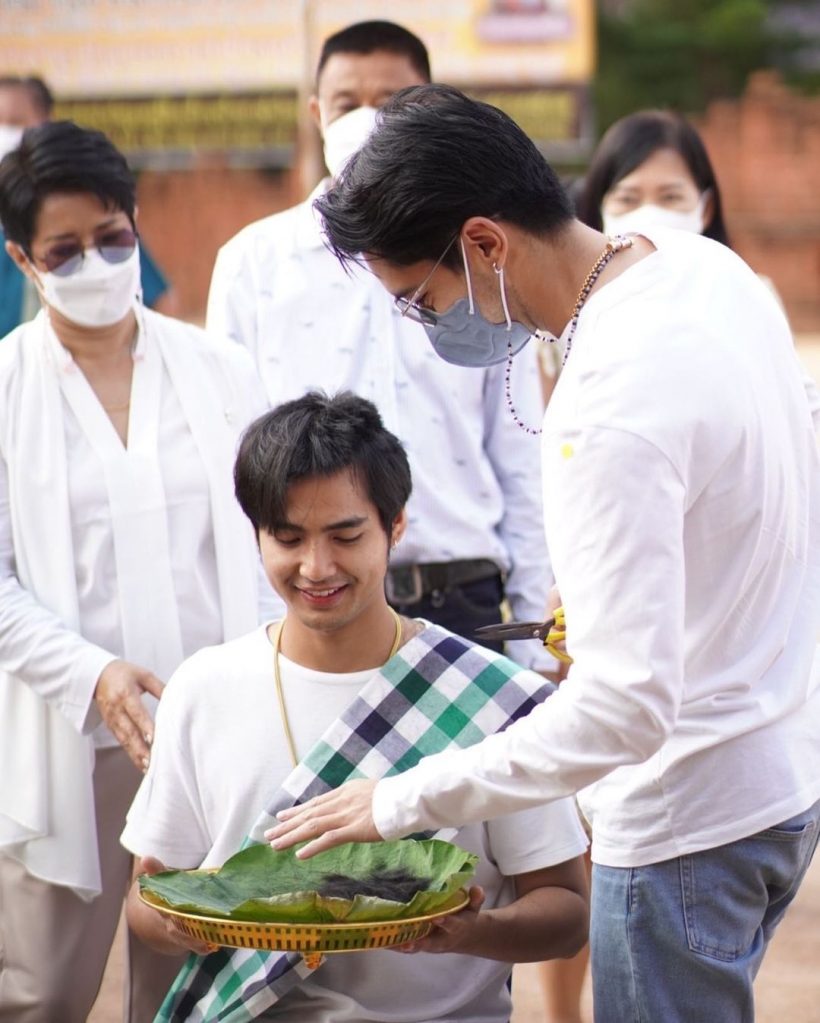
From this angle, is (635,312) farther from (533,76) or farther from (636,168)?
(533,76)

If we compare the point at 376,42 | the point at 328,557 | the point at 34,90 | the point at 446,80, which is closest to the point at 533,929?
the point at 328,557

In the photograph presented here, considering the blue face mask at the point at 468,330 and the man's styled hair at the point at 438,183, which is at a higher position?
the man's styled hair at the point at 438,183

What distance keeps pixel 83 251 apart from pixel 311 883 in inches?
57.3

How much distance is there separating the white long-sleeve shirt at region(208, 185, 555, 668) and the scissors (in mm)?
1160

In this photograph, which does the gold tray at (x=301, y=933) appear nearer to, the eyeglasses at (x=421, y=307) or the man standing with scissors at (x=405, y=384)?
the eyeglasses at (x=421, y=307)

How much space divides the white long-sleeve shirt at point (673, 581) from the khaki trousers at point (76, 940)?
1.20m

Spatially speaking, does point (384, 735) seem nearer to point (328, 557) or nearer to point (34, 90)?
point (328, 557)

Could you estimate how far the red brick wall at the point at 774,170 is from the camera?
26219mm

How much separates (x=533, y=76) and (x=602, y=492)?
2157 cm

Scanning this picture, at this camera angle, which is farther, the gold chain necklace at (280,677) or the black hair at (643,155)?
the black hair at (643,155)

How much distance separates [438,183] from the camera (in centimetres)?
216

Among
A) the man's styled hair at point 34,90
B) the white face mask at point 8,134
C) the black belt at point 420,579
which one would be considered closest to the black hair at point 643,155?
the black belt at point 420,579

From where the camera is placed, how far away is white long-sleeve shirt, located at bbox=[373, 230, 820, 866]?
2004 millimetres

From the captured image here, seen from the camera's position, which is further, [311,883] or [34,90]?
[34,90]
